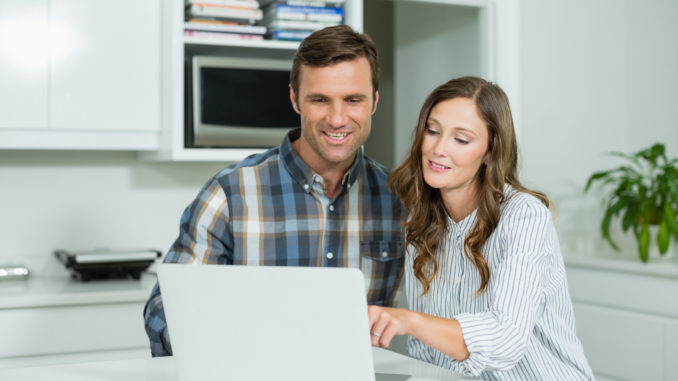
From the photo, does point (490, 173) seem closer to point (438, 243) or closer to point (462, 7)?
point (438, 243)

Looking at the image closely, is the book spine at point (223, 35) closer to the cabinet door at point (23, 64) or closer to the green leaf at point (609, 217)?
the cabinet door at point (23, 64)

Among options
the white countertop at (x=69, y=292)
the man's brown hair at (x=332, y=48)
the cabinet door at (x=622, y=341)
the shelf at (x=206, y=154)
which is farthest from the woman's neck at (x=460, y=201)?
the cabinet door at (x=622, y=341)

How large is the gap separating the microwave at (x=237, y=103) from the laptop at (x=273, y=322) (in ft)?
5.10

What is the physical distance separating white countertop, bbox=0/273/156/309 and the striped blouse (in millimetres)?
1181

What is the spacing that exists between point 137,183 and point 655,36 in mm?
2256

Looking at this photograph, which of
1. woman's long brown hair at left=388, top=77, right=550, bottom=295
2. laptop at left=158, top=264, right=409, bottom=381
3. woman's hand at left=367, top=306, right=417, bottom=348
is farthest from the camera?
woman's long brown hair at left=388, top=77, right=550, bottom=295

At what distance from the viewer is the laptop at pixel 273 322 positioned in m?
0.94

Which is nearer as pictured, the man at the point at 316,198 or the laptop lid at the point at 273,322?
the laptop lid at the point at 273,322

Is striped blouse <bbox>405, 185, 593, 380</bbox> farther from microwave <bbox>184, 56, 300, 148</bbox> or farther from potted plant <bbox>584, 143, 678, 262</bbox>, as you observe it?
potted plant <bbox>584, 143, 678, 262</bbox>

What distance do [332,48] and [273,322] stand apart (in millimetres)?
931

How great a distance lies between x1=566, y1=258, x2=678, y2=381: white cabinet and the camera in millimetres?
2502

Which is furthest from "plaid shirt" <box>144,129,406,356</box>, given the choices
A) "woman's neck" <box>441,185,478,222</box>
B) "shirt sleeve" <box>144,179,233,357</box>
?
"woman's neck" <box>441,185,478,222</box>

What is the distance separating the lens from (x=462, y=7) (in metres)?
3.11

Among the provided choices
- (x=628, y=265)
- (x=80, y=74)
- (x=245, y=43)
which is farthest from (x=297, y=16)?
(x=628, y=265)
